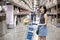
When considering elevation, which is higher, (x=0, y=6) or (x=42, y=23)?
(x=0, y=6)

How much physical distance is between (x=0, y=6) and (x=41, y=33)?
5.70 m

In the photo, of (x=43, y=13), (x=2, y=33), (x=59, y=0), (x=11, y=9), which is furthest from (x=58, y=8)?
(x=43, y=13)

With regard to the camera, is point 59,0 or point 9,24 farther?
point 59,0

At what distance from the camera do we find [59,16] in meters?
18.8

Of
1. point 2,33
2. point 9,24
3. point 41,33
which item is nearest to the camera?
point 41,33

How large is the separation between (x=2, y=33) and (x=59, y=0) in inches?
329

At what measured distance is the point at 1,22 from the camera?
11.8 metres

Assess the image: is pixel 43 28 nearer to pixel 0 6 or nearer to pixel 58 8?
pixel 0 6

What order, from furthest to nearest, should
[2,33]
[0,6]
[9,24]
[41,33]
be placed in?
[9,24] → [2,33] → [0,6] → [41,33]

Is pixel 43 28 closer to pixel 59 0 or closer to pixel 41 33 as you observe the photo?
pixel 41 33

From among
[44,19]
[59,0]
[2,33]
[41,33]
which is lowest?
[2,33]

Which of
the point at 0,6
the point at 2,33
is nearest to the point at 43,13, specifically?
the point at 0,6

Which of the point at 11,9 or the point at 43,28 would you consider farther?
the point at 11,9

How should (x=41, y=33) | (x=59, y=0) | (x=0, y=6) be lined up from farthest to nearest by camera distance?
(x=59, y=0)
(x=0, y=6)
(x=41, y=33)
